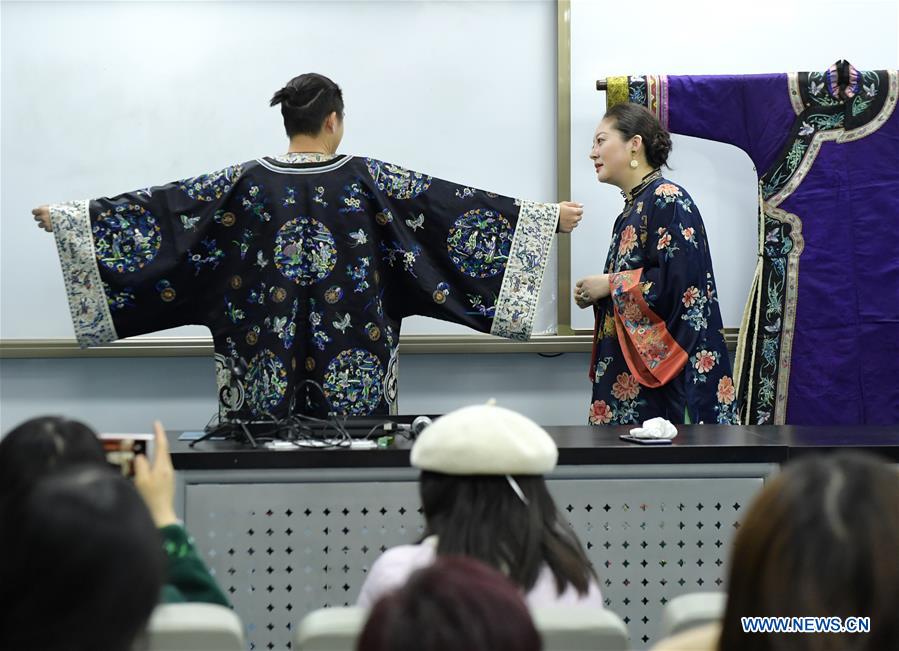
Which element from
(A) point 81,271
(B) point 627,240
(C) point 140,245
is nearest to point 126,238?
(C) point 140,245

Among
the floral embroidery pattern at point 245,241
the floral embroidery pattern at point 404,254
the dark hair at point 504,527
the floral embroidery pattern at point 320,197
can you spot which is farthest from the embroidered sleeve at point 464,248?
the dark hair at point 504,527

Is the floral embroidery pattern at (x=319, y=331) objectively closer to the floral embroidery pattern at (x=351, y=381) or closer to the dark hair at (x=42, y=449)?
the floral embroidery pattern at (x=351, y=381)

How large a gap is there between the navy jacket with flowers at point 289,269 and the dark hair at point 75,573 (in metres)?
1.87

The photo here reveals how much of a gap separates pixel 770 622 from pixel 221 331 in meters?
2.18

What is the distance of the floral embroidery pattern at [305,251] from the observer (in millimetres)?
2744

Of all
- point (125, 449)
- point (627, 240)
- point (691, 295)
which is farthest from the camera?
point (627, 240)

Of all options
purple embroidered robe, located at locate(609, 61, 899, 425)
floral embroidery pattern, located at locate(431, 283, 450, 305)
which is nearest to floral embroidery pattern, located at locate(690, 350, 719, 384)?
purple embroidered robe, located at locate(609, 61, 899, 425)

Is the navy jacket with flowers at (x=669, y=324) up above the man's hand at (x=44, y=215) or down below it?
below

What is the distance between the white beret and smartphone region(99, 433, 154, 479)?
452mm

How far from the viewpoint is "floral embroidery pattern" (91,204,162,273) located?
2.75m

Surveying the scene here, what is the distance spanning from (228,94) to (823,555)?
10.2 feet

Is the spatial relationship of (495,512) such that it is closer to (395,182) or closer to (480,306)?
(480,306)

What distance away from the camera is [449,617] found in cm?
71

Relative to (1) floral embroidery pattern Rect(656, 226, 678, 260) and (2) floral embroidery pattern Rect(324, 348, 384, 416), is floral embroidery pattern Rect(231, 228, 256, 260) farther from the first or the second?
(1) floral embroidery pattern Rect(656, 226, 678, 260)
